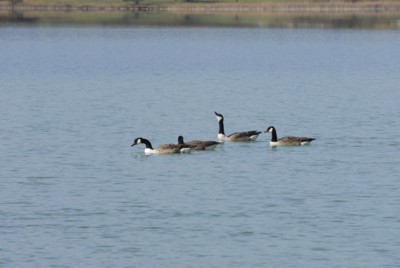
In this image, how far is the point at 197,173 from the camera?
1214 inches

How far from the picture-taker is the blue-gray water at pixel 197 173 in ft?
73.5

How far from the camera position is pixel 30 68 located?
236ft

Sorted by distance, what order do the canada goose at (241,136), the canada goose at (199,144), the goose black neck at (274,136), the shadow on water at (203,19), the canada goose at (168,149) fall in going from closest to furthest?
the canada goose at (168,149), the canada goose at (199,144), the goose black neck at (274,136), the canada goose at (241,136), the shadow on water at (203,19)

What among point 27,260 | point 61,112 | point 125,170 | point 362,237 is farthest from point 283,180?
point 61,112

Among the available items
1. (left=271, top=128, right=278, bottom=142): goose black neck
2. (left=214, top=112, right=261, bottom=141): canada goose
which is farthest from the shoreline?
(left=271, top=128, right=278, bottom=142): goose black neck

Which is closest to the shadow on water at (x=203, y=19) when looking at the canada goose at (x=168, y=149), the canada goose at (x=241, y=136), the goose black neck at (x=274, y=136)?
the canada goose at (x=241, y=136)

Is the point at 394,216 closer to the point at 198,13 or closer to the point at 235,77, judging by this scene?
the point at 235,77

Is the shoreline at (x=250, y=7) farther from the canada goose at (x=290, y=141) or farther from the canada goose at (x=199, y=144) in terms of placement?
the canada goose at (x=199, y=144)

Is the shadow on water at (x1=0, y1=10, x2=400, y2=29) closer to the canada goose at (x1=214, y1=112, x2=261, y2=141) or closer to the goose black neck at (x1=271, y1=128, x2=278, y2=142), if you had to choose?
the canada goose at (x1=214, y1=112, x2=261, y2=141)

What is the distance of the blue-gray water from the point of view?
73.5 feet

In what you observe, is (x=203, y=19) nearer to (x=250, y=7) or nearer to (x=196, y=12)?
(x=250, y=7)

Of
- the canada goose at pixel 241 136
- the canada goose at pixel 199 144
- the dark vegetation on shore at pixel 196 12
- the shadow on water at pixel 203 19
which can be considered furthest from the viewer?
the dark vegetation on shore at pixel 196 12

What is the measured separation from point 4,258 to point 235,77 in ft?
144

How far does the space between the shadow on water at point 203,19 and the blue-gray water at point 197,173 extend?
236 ft
